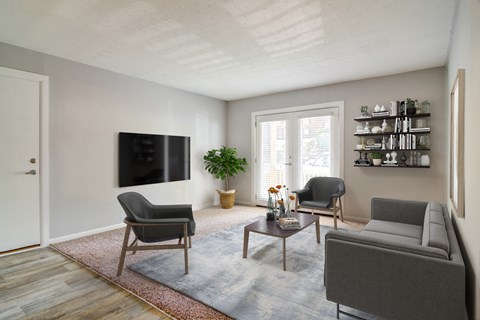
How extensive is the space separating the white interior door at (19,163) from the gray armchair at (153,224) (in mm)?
1502

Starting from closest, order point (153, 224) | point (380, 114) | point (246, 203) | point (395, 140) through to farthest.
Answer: point (153, 224), point (395, 140), point (380, 114), point (246, 203)

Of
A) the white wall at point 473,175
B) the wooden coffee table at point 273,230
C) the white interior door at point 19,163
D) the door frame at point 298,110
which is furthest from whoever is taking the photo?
the door frame at point 298,110

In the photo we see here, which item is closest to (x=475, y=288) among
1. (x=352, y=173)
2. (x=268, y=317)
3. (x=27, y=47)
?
(x=268, y=317)

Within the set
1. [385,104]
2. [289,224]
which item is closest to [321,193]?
[385,104]

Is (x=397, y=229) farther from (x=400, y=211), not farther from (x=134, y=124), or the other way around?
(x=134, y=124)

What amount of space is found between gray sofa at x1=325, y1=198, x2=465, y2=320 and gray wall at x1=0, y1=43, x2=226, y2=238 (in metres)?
3.56

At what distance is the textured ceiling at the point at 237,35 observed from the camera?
7.80 feet

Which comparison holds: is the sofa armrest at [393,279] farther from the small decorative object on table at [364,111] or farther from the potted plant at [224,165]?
the potted plant at [224,165]

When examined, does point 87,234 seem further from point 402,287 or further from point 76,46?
Result: point 402,287

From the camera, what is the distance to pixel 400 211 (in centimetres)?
304

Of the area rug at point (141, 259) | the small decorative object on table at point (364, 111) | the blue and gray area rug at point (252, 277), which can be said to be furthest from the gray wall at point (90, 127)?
the small decorative object on table at point (364, 111)

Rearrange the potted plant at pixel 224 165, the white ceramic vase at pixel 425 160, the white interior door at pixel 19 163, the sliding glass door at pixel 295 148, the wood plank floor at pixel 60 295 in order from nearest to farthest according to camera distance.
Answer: the wood plank floor at pixel 60 295, the white interior door at pixel 19 163, the white ceramic vase at pixel 425 160, the sliding glass door at pixel 295 148, the potted plant at pixel 224 165

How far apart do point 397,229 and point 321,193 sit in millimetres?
2008

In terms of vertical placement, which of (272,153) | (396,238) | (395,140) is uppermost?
(395,140)
